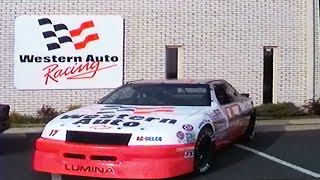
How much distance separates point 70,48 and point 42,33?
2.78 ft

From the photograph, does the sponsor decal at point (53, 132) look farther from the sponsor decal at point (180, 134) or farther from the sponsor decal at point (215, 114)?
the sponsor decal at point (215, 114)

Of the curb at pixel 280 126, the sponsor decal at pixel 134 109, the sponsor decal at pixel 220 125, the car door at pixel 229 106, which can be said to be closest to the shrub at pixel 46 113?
the curb at pixel 280 126

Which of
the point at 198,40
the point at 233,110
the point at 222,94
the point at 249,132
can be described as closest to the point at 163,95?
the point at 222,94

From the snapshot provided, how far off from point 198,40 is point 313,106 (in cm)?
385

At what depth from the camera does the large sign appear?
16.0 meters

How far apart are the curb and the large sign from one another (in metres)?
2.10

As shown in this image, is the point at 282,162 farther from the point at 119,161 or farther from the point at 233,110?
the point at 119,161

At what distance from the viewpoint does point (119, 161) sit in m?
7.21

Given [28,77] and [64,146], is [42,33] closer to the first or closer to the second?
[28,77]

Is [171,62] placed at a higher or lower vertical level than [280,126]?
higher

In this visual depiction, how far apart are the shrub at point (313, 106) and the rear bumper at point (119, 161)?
1044 cm

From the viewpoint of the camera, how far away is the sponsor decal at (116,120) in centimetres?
758

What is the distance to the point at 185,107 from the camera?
8.85 metres

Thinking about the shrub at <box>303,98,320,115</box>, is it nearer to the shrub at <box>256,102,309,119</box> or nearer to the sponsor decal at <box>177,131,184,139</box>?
the shrub at <box>256,102,309,119</box>
